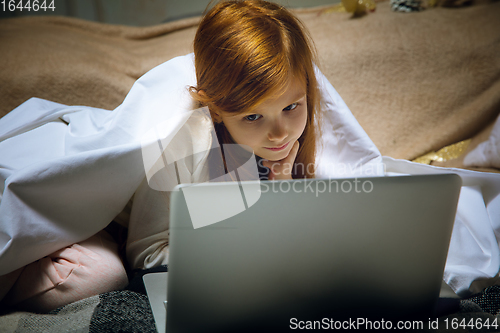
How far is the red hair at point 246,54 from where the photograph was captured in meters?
0.65

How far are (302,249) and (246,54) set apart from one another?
0.38 meters

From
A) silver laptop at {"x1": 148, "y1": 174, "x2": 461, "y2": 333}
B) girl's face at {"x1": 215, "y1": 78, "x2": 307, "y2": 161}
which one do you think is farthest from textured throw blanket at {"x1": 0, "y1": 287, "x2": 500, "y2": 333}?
girl's face at {"x1": 215, "y1": 78, "x2": 307, "y2": 161}

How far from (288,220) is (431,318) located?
9.9 inches

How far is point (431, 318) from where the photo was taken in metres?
0.48

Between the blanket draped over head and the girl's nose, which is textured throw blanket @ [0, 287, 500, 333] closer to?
the blanket draped over head

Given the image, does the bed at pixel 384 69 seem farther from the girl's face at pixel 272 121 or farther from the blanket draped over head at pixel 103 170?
the girl's face at pixel 272 121

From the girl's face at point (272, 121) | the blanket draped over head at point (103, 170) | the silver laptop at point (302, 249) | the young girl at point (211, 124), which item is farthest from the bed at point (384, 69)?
the silver laptop at point (302, 249)

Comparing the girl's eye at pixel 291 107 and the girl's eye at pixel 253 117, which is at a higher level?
the girl's eye at pixel 291 107

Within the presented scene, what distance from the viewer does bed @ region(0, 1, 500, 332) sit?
45.1 inches

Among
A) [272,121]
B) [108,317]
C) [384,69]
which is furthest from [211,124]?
[384,69]

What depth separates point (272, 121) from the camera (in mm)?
686

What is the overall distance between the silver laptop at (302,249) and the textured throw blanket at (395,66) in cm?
87

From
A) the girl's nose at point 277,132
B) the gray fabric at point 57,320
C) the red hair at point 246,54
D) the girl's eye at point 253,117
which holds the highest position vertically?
the red hair at point 246,54

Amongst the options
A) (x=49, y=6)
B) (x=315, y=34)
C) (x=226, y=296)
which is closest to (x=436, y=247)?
(x=226, y=296)
